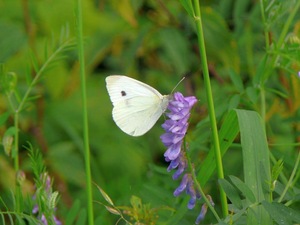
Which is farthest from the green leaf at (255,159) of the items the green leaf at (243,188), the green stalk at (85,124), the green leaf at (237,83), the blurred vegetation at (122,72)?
the blurred vegetation at (122,72)

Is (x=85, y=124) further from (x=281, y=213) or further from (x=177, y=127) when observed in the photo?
(x=281, y=213)

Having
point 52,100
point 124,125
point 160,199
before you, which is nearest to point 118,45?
point 52,100

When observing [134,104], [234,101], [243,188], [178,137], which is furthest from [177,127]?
[234,101]

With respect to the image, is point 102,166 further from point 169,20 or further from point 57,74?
point 169,20

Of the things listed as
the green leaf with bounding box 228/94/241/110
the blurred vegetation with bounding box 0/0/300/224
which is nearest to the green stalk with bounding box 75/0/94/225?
the green leaf with bounding box 228/94/241/110

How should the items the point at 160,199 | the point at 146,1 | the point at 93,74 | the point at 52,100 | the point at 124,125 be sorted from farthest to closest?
1. the point at 93,74
2. the point at 52,100
3. the point at 146,1
4. the point at 160,199
5. the point at 124,125

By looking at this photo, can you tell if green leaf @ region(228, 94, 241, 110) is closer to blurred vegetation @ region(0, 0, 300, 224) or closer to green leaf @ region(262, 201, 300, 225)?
blurred vegetation @ region(0, 0, 300, 224)
